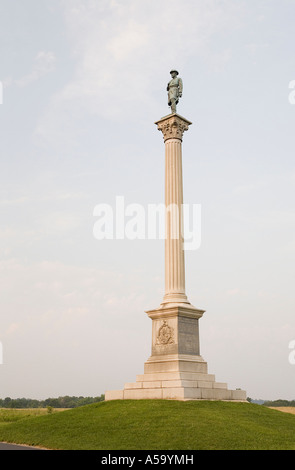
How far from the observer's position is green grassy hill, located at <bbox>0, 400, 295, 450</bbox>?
1542cm

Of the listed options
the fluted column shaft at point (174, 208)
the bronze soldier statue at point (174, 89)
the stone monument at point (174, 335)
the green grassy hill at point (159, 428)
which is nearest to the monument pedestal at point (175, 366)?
the stone monument at point (174, 335)

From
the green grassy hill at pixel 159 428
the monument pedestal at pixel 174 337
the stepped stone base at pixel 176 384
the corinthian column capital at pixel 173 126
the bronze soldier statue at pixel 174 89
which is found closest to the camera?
the green grassy hill at pixel 159 428

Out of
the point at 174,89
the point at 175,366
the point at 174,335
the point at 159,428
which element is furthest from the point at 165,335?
the point at 174,89

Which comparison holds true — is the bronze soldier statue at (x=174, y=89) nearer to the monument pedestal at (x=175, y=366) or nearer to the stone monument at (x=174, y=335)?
the stone monument at (x=174, y=335)

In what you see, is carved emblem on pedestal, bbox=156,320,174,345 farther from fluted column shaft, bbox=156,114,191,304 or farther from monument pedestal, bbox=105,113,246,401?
fluted column shaft, bbox=156,114,191,304

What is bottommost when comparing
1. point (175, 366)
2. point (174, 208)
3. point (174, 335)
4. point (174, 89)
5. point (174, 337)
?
point (175, 366)

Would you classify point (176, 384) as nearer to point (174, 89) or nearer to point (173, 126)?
point (173, 126)

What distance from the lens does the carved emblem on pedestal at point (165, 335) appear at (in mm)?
25094

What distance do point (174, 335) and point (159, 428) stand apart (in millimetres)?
8174

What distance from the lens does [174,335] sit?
82.0 feet

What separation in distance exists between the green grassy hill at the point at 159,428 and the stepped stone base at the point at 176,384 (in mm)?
1125
